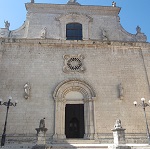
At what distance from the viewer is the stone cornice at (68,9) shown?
17245mm

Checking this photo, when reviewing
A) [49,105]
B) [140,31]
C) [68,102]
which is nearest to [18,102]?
[49,105]

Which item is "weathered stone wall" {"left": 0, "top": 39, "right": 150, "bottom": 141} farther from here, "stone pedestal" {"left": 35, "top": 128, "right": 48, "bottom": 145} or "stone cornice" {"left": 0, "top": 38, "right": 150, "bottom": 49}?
"stone pedestal" {"left": 35, "top": 128, "right": 48, "bottom": 145}

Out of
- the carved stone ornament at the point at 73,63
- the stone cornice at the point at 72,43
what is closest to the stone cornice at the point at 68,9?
the stone cornice at the point at 72,43

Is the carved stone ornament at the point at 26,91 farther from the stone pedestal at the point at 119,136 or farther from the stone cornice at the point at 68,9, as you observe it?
the stone cornice at the point at 68,9

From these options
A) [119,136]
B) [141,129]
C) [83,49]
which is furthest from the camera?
[83,49]

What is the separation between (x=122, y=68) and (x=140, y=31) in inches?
190

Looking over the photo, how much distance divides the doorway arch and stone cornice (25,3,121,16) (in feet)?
24.7

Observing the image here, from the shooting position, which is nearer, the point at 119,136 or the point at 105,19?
the point at 119,136

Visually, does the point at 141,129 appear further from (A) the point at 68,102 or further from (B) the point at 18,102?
(B) the point at 18,102

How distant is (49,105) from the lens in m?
12.7

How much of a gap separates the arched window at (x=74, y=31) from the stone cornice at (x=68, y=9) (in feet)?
5.32

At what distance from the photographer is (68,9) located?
17562 mm

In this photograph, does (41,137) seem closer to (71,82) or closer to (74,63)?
(71,82)

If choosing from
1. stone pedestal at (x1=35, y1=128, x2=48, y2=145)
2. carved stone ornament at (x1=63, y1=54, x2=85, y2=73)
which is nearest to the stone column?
carved stone ornament at (x1=63, y1=54, x2=85, y2=73)
